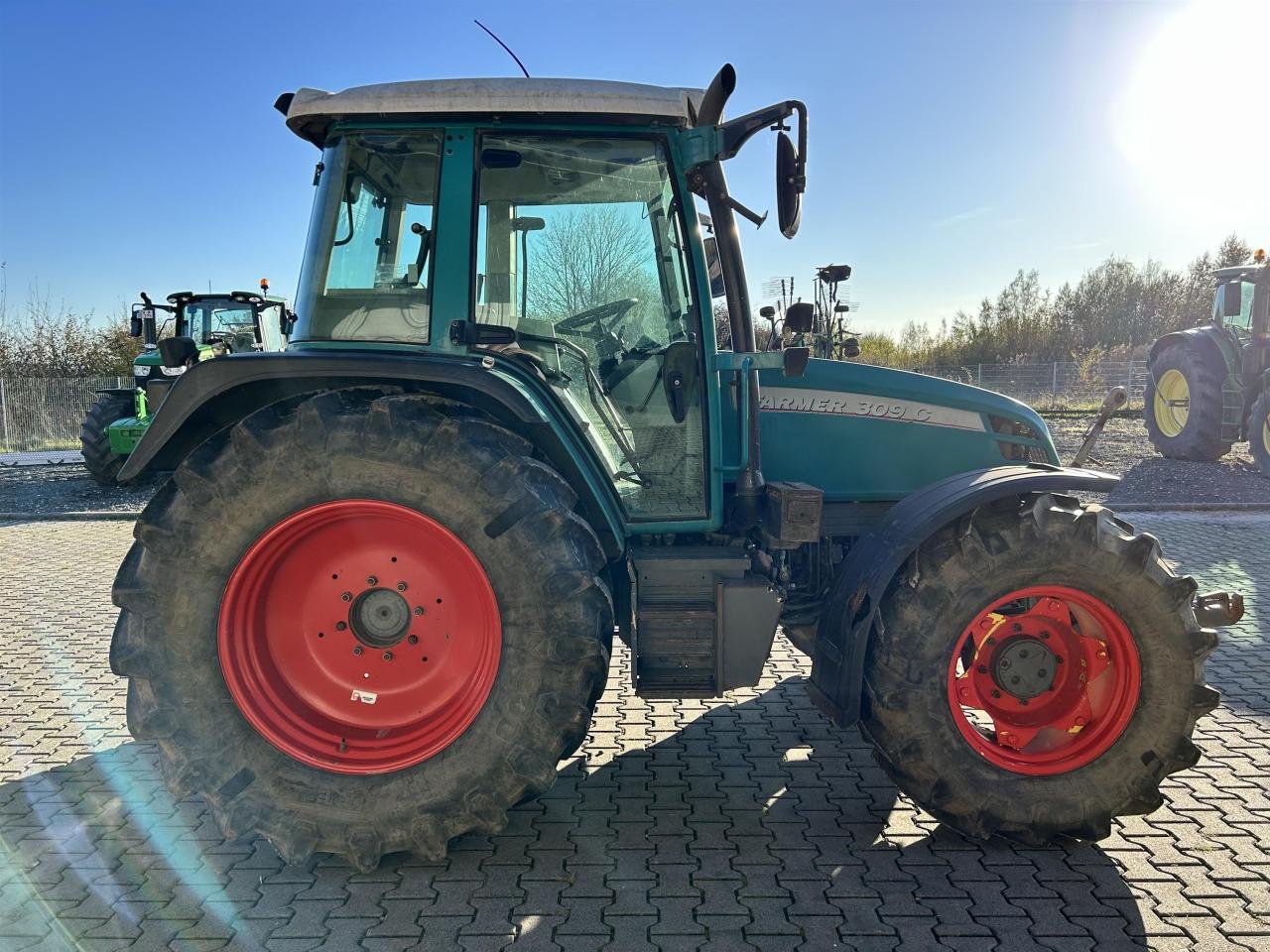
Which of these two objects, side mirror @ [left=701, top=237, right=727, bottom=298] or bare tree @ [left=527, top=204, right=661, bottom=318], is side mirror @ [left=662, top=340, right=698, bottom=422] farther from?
side mirror @ [left=701, top=237, right=727, bottom=298]

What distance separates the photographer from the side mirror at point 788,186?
311cm

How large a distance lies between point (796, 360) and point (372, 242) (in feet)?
5.50

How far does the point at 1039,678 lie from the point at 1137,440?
1427 centimetres

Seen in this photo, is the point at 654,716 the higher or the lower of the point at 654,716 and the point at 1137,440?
the lower

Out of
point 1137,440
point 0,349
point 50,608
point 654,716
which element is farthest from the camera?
point 0,349

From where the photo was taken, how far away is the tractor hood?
3729mm

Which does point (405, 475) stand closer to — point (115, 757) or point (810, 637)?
point (810, 637)

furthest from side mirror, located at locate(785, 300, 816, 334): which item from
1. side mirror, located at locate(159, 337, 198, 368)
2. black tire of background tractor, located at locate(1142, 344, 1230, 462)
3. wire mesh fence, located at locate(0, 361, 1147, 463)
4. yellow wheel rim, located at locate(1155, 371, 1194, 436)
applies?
wire mesh fence, located at locate(0, 361, 1147, 463)

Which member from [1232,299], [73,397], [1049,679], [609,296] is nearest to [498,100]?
[609,296]

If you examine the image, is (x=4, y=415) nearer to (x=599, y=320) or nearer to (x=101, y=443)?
(x=101, y=443)

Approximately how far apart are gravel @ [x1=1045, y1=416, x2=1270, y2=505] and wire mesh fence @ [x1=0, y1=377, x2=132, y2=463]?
76.3ft

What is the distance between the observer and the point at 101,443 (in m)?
12.6

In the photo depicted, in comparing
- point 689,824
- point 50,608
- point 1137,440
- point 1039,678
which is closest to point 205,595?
point 689,824

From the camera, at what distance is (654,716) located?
4348 millimetres
